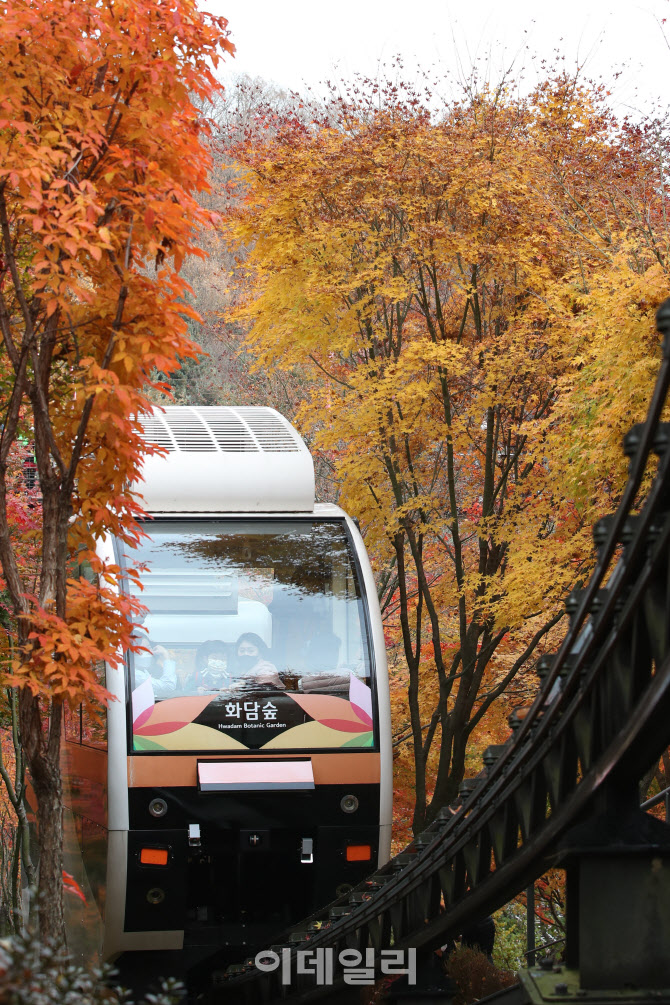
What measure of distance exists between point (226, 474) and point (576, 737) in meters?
4.95

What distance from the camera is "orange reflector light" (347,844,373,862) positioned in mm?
7262

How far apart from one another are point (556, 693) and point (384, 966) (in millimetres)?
2366

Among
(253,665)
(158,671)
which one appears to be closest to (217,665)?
(253,665)

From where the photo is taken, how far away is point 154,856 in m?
6.98

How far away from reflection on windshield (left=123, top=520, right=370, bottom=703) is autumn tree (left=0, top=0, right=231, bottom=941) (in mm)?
1901

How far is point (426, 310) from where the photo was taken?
11953mm

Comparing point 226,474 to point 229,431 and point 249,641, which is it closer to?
point 229,431

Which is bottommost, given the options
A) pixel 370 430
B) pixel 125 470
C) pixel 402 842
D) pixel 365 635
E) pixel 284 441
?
Result: pixel 402 842

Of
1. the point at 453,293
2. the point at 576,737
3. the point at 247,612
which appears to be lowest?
the point at 576,737

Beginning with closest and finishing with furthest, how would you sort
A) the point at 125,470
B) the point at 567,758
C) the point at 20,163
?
the point at 567,758
the point at 20,163
the point at 125,470

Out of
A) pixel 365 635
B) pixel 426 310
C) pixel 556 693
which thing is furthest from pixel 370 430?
pixel 556 693

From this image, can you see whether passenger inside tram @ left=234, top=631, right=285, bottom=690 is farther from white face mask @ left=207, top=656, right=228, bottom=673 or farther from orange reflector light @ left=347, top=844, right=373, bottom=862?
orange reflector light @ left=347, top=844, right=373, bottom=862

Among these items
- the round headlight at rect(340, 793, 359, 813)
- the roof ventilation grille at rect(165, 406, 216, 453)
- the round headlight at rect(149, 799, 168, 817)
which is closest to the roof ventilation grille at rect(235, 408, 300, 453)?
the roof ventilation grille at rect(165, 406, 216, 453)

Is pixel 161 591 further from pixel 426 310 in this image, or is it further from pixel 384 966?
pixel 426 310
